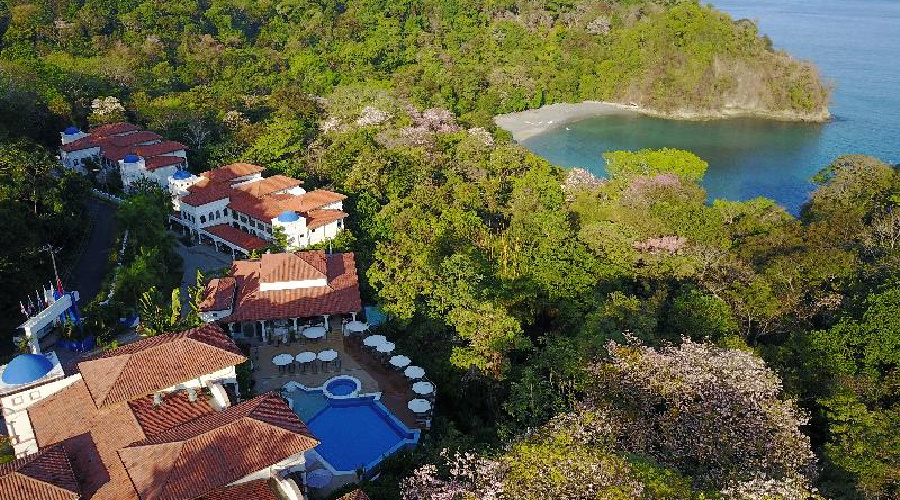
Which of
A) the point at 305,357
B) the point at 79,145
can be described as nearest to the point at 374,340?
the point at 305,357

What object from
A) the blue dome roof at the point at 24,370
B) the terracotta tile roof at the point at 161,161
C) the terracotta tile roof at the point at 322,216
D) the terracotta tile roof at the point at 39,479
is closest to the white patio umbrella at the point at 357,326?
the terracotta tile roof at the point at 322,216

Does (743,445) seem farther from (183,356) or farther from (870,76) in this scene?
(870,76)

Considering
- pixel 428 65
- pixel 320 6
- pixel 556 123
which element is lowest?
pixel 556 123

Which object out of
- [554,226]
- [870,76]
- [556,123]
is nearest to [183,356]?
[554,226]

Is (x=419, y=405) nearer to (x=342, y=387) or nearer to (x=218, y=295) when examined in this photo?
(x=342, y=387)

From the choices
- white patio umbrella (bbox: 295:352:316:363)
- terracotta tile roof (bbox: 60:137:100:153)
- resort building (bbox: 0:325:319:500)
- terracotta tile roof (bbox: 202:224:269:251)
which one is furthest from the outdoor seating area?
terracotta tile roof (bbox: 60:137:100:153)
